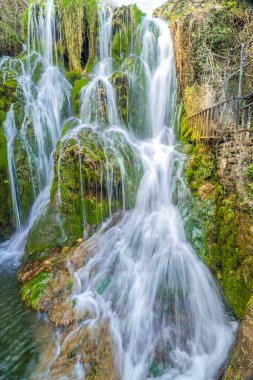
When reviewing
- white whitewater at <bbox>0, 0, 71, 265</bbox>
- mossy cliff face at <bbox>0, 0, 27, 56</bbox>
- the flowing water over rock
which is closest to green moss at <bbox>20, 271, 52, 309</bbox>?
the flowing water over rock

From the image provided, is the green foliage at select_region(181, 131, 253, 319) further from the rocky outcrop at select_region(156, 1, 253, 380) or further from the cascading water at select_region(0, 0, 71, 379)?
the cascading water at select_region(0, 0, 71, 379)

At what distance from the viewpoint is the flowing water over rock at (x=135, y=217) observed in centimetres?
388

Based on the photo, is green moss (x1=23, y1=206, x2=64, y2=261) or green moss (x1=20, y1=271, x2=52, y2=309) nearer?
green moss (x1=20, y1=271, x2=52, y2=309)

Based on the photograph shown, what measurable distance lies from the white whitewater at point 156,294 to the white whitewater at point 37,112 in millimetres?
2817

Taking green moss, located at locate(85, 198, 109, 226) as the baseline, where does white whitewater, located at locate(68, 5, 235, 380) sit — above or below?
below

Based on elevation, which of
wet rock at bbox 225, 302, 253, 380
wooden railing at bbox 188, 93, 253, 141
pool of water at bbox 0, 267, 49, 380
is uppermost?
wooden railing at bbox 188, 93, 253, 141

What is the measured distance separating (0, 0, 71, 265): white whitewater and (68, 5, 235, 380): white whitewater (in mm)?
2817

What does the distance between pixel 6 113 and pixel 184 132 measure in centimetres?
641

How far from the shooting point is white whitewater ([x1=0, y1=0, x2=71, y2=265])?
804 cm

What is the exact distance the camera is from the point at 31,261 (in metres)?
6.20

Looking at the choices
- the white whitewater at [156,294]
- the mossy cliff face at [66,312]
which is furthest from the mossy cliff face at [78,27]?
the mossy cliff face at [66,312]

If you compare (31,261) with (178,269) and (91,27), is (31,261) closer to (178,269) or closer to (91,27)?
(178,269)

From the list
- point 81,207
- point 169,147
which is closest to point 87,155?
point 81,207

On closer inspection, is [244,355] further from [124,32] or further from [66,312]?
[124,32]
